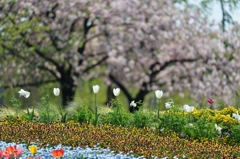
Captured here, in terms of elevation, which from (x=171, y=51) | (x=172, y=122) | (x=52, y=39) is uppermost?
(x=52, y=39)

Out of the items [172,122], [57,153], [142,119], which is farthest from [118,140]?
[57,153]

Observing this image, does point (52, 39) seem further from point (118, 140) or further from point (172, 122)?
point (118, 140)

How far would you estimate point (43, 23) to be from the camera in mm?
17703

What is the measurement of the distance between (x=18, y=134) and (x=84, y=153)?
63.6 inches

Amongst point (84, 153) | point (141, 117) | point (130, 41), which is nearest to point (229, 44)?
point (130, 41)

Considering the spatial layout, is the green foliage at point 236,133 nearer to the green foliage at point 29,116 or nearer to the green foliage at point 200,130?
the green foliage at point 200,130

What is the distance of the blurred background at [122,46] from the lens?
680 inches

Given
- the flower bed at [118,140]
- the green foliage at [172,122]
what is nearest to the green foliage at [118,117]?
the flower bed at [118,140]

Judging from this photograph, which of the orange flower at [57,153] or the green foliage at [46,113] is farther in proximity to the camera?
the green foliage at [46,113]

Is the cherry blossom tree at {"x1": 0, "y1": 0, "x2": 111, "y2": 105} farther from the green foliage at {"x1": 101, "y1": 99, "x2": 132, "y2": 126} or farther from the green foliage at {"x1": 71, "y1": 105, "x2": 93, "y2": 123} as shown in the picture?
the green foliage at {"x1": 101, "y1": 99, "x2": 132, "y2": 126}

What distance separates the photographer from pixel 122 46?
17531 millimetres

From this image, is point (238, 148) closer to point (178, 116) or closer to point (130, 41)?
point (178, 116)

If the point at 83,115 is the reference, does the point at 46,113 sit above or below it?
above

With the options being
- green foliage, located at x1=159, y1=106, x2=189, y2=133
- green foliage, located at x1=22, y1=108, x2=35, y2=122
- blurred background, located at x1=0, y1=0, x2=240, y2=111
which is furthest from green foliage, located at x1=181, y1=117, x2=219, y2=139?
blurred background, located at x1=0, y1=0, x2=240, y2=111
